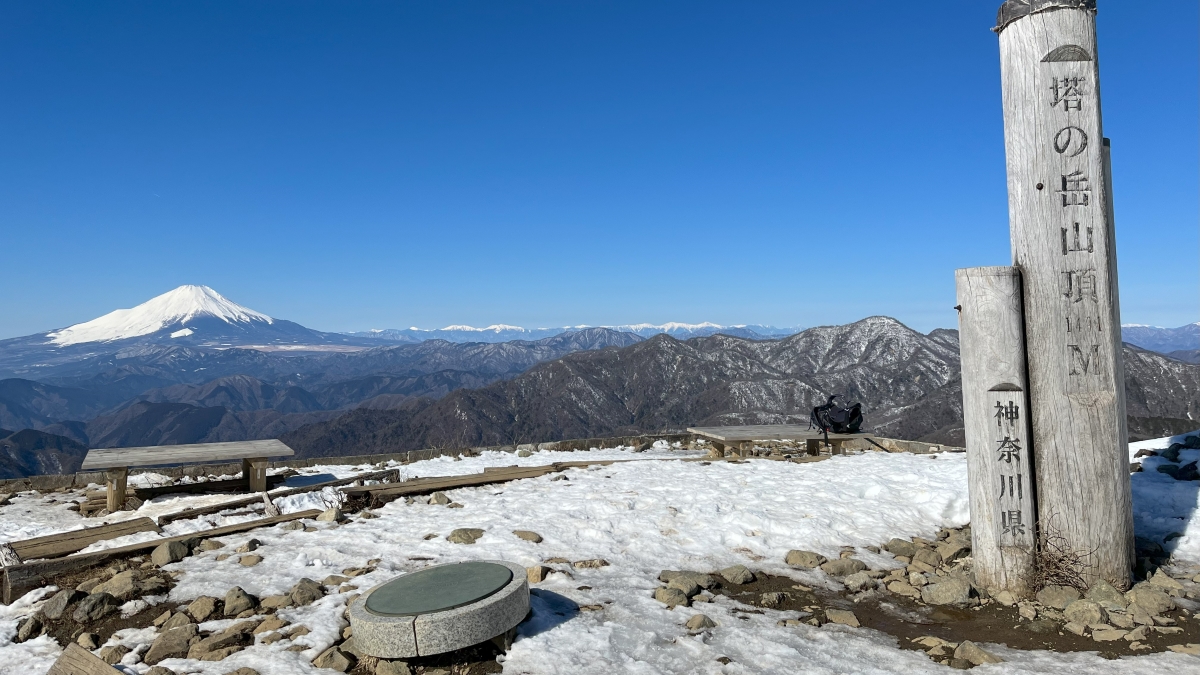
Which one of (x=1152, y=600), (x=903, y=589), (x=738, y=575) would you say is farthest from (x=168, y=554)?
(x=1152, y=600)

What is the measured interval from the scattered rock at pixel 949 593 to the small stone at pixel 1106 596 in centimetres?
89

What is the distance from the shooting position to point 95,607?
5379mm

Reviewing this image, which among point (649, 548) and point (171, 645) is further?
point (649, 548)

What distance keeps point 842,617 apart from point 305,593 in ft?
14.4

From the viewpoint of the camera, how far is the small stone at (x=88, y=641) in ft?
15.7

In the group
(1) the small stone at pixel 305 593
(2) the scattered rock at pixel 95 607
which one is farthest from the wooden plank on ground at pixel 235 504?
(1) the small stone at pixel 305 593

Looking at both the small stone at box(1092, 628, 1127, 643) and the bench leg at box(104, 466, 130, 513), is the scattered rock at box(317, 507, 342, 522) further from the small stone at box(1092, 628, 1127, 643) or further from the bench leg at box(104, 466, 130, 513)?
the small stone at box(1092, 628, 1127, 643)

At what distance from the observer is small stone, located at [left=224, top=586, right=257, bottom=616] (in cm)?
534

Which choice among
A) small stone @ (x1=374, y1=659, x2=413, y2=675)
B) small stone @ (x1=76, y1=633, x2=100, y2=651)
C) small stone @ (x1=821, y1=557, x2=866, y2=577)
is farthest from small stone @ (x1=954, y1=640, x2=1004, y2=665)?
small stone @ (x1=76, y1=633, x2=100, y2=651)

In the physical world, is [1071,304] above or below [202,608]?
above

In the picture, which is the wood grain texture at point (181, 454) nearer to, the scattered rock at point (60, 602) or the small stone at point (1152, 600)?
the scattered rock at point (60, 602)

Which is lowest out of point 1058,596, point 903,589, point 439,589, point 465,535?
point 903,589

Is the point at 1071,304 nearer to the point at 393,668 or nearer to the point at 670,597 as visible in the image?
the point at 670,597

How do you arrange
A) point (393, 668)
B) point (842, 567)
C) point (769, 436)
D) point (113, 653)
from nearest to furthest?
point (393, 668), point (113, 653), point (842, 567), point (769, 436)
